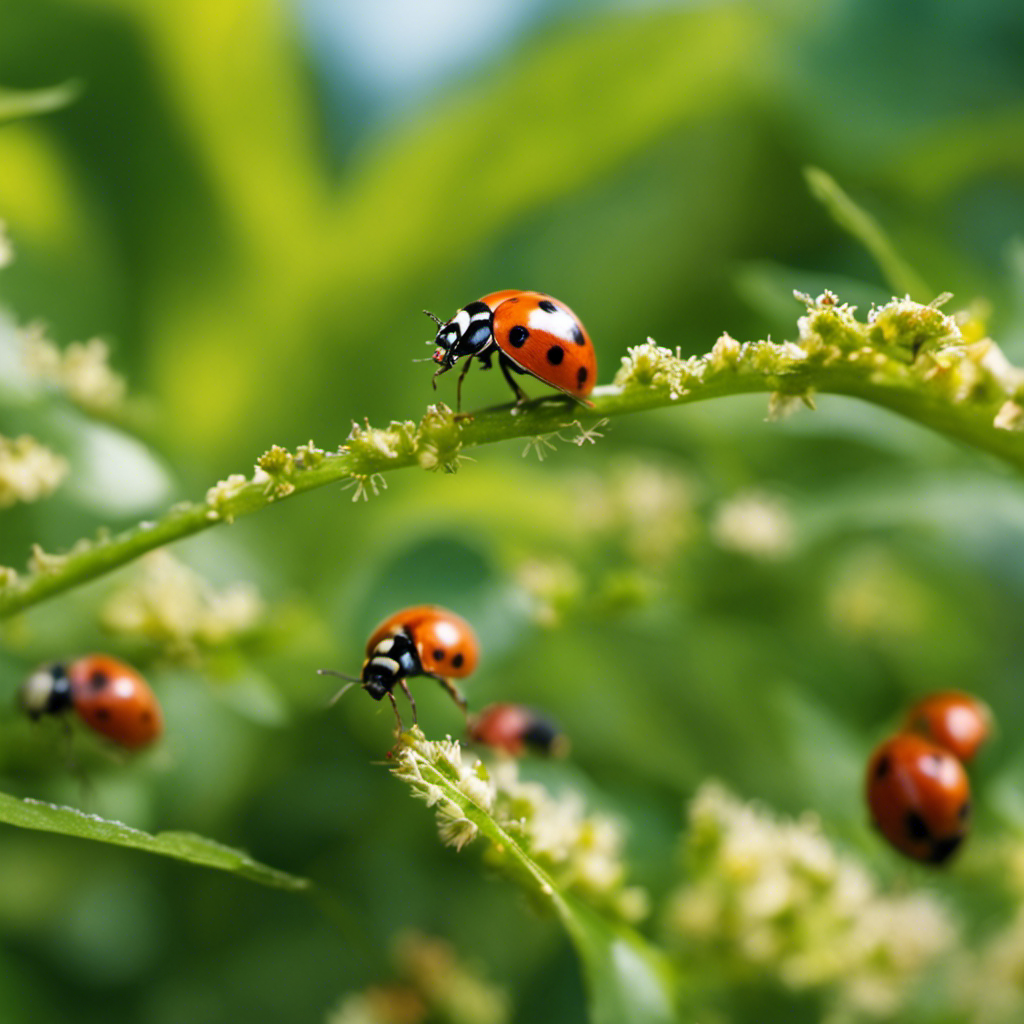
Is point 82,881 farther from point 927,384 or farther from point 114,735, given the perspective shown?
point 927,384

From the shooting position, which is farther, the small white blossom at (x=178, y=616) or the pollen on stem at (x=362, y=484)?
the small white blossom at (x=178, y=616)

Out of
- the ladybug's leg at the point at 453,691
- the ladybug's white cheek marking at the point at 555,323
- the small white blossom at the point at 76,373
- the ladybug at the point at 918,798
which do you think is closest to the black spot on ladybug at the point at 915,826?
the ladybug at the point at 918,798

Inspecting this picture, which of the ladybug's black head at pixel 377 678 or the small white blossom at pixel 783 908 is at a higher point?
the ladybug's black head at pixel 377 678

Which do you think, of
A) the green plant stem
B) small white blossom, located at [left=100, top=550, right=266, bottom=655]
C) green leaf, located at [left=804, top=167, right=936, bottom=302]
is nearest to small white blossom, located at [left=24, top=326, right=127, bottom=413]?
small white blossom, located at [left=100, top=550, right=266, bottom=655]

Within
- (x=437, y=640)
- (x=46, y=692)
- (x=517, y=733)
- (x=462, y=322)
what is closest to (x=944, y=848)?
(x=517, y=733)

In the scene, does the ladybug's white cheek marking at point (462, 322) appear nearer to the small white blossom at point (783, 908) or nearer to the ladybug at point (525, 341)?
the ladybug at point (525, 341)

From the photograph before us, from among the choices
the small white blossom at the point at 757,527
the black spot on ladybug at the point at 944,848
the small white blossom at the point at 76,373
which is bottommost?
the black spot on ladybug at the point at 944,848

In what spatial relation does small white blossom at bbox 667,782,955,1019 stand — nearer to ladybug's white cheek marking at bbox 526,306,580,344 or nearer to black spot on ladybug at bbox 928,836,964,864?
black spot on ladybug at bbox 928,836,964,864

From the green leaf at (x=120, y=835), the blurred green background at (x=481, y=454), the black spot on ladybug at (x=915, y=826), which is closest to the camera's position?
the green leaf at (x=120, y=835)
